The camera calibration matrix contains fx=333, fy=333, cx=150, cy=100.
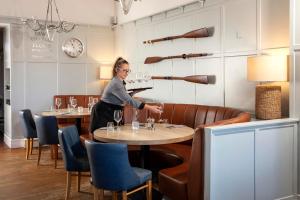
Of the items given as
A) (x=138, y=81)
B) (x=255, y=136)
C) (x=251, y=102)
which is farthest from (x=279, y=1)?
(x=138, y=81)

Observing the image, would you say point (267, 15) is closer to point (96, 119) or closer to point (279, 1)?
point (279, 1)

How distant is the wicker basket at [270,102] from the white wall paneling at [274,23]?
0.57m

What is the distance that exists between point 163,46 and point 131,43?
1.25 m

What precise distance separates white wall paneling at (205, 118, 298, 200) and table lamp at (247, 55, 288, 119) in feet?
0.95

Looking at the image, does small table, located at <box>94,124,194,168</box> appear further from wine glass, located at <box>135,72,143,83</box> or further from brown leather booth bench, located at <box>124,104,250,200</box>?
wine glass, located at <box>135,72,143,83</box>

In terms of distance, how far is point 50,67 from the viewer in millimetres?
6953

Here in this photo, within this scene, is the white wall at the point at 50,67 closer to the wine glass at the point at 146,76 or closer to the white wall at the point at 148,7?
the white wall at the point at 148,7

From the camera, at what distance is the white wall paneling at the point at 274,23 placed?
3.78m

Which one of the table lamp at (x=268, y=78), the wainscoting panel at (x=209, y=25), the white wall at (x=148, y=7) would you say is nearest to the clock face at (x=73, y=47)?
the white wall at (x=148, y=7)

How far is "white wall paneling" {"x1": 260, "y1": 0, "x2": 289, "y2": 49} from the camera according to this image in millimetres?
Result: 3779

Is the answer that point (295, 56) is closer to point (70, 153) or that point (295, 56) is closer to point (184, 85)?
point (184, 85)

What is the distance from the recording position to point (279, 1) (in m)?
3.83

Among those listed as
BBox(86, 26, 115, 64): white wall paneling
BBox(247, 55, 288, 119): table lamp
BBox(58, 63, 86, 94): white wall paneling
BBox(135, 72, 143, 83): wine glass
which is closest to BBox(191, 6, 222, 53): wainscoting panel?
BBox(247, 55, 288, 119): table lamp

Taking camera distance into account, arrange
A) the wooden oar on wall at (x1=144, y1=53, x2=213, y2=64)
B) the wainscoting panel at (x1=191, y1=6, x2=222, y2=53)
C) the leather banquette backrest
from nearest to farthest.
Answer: the leather banquette backrest, the wainscoting panel at (x1=191, y1=6, x2=222, y2=53), the wooden oar on wall at (x1=144, y1=53, x2=213, y2=64)
